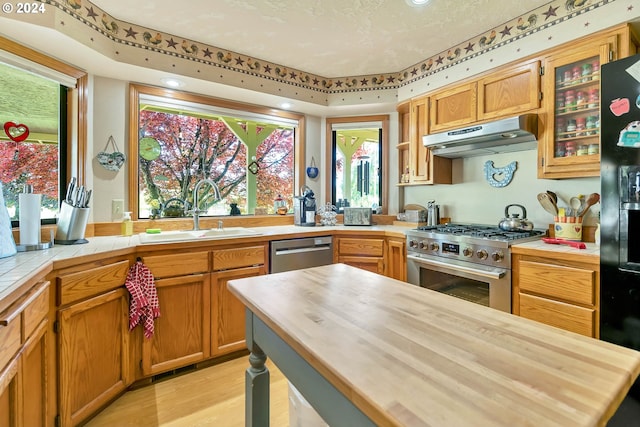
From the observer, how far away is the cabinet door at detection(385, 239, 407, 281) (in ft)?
8.59

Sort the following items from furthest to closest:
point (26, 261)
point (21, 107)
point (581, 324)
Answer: point (21, 107), point (581, 324), point (26, 261)

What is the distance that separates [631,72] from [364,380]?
1.97 m

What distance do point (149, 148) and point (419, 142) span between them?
2.41 m

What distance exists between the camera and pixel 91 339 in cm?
167

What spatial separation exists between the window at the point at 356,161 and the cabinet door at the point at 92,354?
2313 mm

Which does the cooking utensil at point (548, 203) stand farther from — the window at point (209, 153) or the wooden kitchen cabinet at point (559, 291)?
the window at point (209, 153)

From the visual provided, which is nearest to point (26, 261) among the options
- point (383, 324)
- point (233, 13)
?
point (383, 324)

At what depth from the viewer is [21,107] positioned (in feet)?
6.31

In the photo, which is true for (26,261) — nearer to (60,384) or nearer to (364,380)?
(60,384)

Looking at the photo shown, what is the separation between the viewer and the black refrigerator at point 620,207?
4.76 feet

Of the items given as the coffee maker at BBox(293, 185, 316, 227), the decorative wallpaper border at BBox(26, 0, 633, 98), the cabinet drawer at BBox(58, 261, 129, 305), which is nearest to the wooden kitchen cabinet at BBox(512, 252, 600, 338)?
the decorative wallpaper border at BBox(26, 0, 633, 98)

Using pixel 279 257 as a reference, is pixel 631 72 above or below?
above

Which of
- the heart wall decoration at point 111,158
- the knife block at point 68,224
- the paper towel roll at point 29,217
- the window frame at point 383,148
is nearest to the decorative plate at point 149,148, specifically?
the heart wall decoration at point 111,158

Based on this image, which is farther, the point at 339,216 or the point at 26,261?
the point at 339,216
